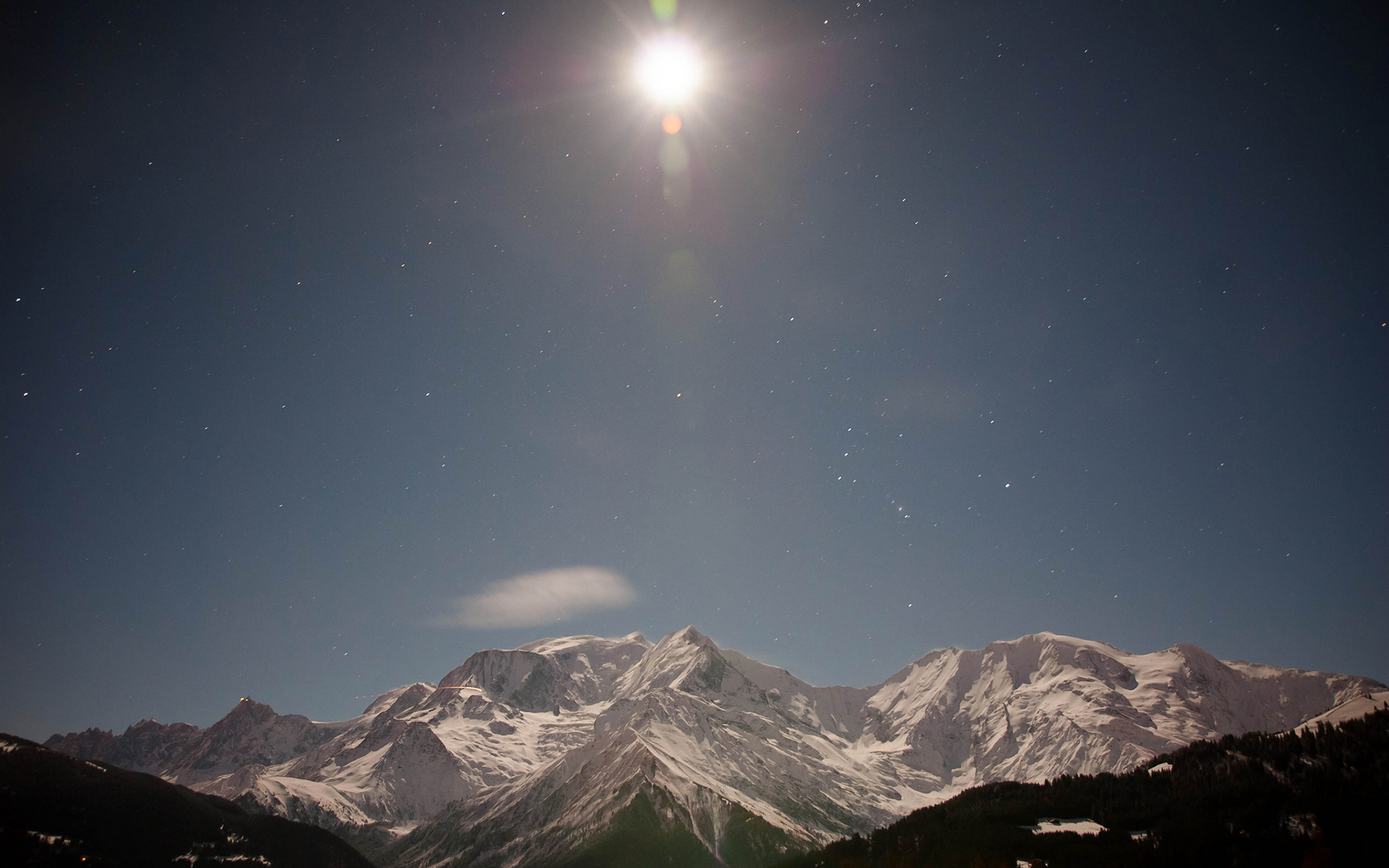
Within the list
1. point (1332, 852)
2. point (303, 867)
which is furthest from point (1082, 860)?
point (303, 867)

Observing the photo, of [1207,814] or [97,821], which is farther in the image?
[97,821]

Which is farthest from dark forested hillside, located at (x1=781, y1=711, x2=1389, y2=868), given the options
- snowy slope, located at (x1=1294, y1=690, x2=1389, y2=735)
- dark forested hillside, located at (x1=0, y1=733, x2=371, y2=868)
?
dark forested hillside, located at (x1=0, y1=733, x2=371, y2=868)

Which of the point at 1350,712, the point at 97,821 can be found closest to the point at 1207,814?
the point at 1350,712

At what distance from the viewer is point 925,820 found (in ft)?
530

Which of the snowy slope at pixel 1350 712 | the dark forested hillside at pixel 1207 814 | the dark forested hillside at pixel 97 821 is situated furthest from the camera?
the dark forested hillside at pixel 97 821

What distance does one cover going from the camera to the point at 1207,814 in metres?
116

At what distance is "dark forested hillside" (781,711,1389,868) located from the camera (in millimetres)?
101000

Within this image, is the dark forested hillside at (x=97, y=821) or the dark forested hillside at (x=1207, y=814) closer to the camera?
the dark forested hillside at (x=1207, y=814)

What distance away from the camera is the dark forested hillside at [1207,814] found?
10100 cm

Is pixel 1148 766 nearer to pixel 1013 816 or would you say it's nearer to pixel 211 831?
pixel 1013 816

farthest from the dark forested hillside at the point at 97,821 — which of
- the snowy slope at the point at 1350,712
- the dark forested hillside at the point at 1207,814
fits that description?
the snowy slope at the point at 1350,712

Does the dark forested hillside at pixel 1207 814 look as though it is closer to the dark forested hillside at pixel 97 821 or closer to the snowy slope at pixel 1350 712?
the snowy slope at pixel 1350 712

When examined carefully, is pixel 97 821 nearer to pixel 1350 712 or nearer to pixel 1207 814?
pixel 1207 814

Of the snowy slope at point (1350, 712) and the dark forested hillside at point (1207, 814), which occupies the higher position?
the snowy slope at point (1350, 712)
